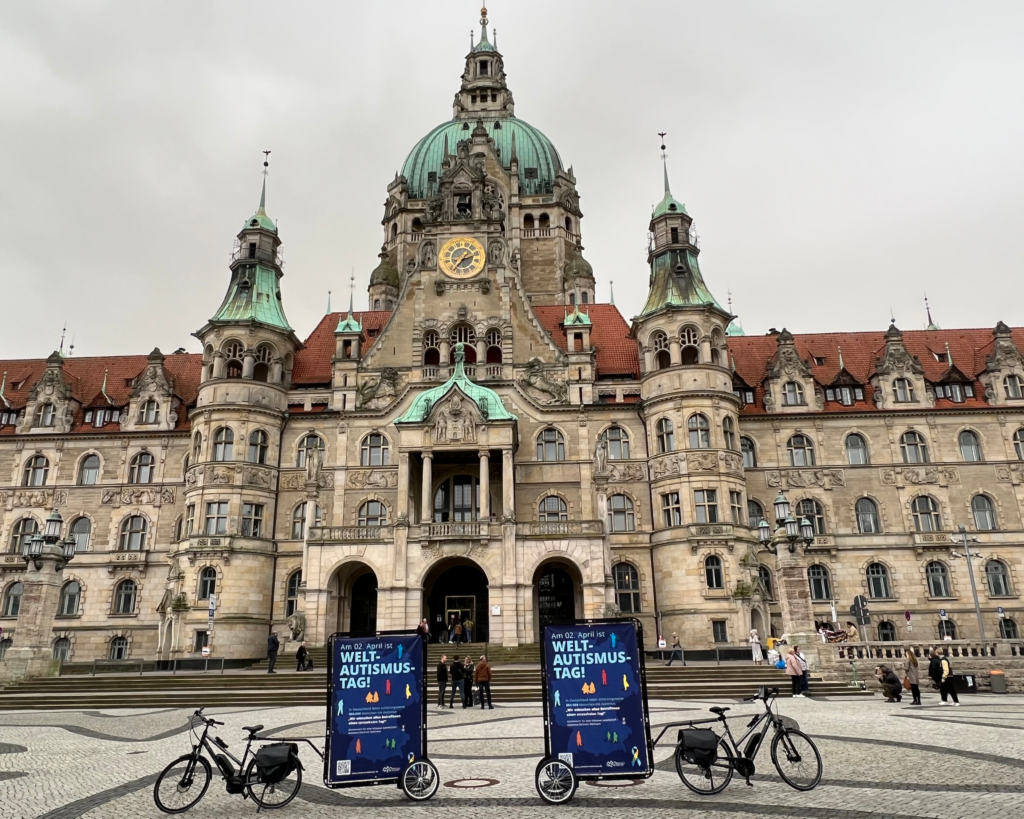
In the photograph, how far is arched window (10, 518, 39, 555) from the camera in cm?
4547

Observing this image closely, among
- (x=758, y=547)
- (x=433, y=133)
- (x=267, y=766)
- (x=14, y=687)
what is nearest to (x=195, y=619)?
(x=14, y=687)

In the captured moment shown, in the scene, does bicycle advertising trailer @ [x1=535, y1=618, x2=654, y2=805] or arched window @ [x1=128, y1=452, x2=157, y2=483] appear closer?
bicycle advertising trailer @ [x1=535, y1=618, x2=654, y2=805]

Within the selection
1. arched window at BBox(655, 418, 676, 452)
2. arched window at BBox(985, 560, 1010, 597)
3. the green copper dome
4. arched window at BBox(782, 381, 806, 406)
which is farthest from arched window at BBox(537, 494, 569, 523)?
the green copper dome

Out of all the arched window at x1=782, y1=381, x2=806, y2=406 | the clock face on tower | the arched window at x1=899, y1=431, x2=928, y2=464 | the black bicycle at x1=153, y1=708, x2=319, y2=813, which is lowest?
the black bicycle at x1=153, y1=708, x2=319, y2=813

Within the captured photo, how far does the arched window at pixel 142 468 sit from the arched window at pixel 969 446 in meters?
46.5

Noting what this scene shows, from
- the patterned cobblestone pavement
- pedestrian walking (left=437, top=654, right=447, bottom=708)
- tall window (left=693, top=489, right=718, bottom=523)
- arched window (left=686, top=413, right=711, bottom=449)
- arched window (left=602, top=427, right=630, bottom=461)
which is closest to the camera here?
the patterned cobblestone pavement

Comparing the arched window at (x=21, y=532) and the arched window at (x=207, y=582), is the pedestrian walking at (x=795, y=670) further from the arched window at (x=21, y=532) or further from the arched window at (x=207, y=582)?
the arched window at (x=21, y=532)

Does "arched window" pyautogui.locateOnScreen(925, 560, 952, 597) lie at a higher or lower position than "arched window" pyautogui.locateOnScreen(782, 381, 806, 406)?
lower

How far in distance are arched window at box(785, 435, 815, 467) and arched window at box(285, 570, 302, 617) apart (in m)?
28.1

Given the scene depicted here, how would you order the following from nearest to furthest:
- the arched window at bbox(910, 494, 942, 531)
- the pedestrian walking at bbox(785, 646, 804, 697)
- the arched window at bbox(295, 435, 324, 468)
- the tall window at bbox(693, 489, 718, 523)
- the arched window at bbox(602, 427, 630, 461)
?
the pedestrian walking at bbox(785, 646, 804, 697), the tall window at bbox(693, 489, 718, 523), the arched window at bbox(910, 494, 942, 531), the arched window at bbox(602, 427, 630, 461), the arched window at bbox(295, 435, 324, 468)

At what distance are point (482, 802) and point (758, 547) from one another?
33588 millimetres

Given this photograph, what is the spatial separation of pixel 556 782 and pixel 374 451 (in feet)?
116

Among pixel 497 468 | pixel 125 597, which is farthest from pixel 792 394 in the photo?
pixel 125 597

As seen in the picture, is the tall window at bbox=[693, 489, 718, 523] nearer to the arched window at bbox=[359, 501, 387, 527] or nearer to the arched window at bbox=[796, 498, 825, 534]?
the arched window at bbox=[796, 498, 825, 534]
